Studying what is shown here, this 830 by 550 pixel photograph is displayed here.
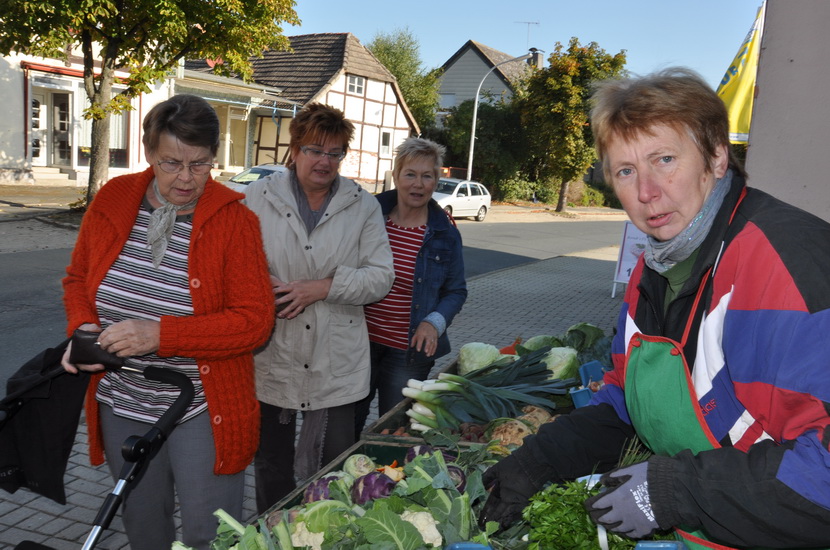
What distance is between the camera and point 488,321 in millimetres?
10156

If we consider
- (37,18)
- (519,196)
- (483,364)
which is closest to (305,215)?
(483,364)

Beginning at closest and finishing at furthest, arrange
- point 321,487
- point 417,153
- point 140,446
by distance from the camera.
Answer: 1. point 140,446
2. point 321,487
3. point 417,153

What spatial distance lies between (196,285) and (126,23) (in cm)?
1363

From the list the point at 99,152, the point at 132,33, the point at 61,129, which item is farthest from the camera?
the point at 61,129

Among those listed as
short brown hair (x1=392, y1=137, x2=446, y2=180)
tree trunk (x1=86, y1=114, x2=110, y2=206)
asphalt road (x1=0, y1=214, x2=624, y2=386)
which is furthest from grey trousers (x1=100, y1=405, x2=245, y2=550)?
tree trunk (x1=86, y1=114, x2=110, y2=206)

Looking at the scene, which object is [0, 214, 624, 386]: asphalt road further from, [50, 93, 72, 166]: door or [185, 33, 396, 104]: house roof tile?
[185, 33, 396, 104]: house roof tile

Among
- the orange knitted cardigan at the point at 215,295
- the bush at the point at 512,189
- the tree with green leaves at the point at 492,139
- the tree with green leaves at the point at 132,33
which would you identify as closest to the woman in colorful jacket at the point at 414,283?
the orange knitted cardigan at the point at 215,295

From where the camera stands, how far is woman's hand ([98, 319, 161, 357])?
241 cm

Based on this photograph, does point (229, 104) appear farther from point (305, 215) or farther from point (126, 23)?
point (305, 215)

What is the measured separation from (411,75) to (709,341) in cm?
4172

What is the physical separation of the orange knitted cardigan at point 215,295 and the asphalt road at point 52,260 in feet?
13.2

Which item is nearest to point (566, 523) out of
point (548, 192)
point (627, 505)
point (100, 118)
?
point (627, 505)

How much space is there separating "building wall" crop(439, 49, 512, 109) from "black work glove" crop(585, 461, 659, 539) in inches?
1921

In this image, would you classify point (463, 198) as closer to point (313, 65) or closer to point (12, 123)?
point (313, 65)
